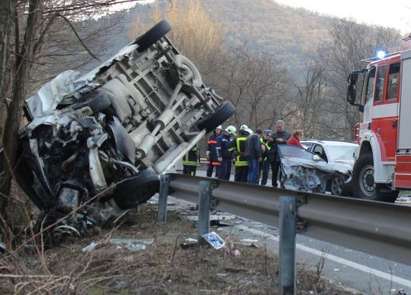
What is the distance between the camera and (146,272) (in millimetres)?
4984

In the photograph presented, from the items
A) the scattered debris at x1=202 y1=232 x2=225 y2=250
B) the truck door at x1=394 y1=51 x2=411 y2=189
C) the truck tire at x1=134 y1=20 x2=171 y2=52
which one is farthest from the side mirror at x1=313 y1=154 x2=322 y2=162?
the scattered debris at x1=202 y1=232 x2=225 y2=250

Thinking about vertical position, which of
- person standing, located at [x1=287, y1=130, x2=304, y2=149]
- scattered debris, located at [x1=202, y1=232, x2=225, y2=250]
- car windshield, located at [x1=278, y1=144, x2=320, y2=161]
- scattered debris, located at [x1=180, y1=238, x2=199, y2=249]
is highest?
person standing, located at [x1=287, y1=130, x2=304, y2=149]

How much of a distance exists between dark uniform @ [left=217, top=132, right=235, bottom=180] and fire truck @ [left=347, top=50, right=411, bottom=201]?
470 centimetres

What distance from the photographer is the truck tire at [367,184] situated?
11.2 m

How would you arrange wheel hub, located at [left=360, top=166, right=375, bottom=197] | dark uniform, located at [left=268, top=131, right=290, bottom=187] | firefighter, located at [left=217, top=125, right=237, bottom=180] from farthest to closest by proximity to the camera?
firefighter, located at [left=217, top=125, right=237, bottom=180] → dark uniform, located at [left=268, top=131, right=290, bottom=187] → wheel hub, located at [left=360, top=166, right=375, bottom=197]

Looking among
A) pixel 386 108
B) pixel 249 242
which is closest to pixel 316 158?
pixel 386 108

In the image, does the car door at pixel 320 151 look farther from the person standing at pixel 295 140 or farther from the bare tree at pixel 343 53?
the bare tree at pixel 343 53

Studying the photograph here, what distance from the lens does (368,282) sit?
520 cm

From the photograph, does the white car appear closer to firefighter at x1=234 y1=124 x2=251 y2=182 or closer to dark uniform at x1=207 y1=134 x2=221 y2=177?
firefighter at x1=234 y1=124 x2=251 y2=182

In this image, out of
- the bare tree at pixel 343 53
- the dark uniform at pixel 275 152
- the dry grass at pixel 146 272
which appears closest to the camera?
the dry grass at pixel 146 272

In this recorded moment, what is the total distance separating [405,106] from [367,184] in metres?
2.19

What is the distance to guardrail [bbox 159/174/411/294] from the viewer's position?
354 cm

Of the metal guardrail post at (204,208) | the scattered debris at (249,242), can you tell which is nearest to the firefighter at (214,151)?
the scattered debris at (249,242)

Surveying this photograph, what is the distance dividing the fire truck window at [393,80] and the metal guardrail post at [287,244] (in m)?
6.82
